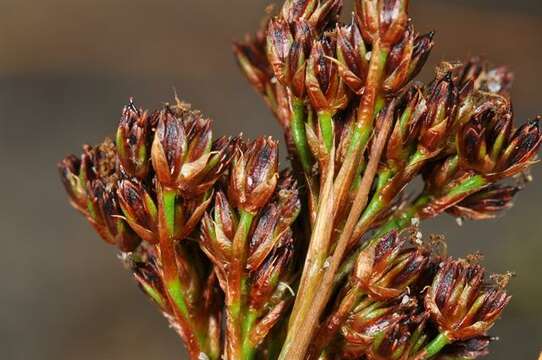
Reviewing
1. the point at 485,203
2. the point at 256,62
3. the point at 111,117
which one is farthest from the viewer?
the point at 111,117

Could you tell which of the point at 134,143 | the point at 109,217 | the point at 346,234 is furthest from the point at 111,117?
the point at 346,234

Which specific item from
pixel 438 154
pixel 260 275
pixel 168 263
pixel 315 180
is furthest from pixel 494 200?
pixel 168 263

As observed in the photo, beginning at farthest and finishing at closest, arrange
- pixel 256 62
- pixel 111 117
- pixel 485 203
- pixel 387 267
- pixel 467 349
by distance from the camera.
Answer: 1. pixel 111 117
2. pixel 256 62
3. pixel 485 203
4. pixel 467 349
5. pixel 387 267

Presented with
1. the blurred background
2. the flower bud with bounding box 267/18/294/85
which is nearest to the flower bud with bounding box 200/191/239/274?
the flower bud with bounding box 267/18/294/85

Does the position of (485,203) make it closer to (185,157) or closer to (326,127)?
(326,127)

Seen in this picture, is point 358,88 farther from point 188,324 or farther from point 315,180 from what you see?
point 188,324

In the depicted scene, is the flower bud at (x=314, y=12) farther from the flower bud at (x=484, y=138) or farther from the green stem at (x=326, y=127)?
the flower bud at (x=484, y=138)
